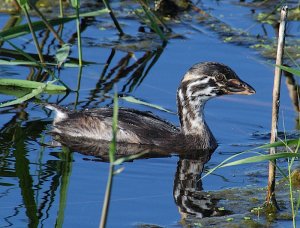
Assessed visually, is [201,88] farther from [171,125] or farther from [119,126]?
[119,126]

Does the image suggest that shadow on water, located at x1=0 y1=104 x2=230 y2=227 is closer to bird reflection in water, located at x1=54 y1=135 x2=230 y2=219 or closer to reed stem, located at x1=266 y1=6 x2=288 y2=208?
bird reflection in water, located at x1=54 y1=135 x2=230 y2=219

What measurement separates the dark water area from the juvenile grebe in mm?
249

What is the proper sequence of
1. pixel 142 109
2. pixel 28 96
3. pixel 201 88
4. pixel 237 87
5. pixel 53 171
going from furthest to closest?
pixel 142 109 < pixel 201 88 < pixel 237 87 < pixel 28 96 < pixel 53 171

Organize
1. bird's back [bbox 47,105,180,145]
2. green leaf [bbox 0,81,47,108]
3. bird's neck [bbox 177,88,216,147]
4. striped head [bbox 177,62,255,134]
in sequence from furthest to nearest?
1. bird's neck [bbox 177,88,216,147]
2. striped head [bbox 177,62,255,134]
3. bird's back [bbox 47,105,180,145]
4. green leaf [bbox 0,81,47,108]

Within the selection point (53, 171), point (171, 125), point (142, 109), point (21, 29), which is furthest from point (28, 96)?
point (142, 109)

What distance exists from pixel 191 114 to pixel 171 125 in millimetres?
→ 261

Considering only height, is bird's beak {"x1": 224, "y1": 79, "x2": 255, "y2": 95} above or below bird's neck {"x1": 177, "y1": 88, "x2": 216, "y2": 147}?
above

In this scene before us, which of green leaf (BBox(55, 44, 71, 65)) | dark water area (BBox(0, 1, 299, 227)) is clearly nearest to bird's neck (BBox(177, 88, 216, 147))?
dark water area (BBox(0, 1, 299, 227))

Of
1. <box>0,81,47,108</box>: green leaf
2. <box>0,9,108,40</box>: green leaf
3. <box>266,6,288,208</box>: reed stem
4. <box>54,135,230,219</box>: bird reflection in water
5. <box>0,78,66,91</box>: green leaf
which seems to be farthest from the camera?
<box>0,78,66,91</box>: green leaf

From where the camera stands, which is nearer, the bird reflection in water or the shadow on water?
the shadow on water

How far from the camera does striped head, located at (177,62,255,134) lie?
1106 cm

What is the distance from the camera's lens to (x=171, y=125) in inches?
441

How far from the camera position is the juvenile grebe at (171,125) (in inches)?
430

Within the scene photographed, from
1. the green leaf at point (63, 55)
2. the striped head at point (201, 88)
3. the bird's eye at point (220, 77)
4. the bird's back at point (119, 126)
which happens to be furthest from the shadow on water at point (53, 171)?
the bird's eye at point (220, 77)
